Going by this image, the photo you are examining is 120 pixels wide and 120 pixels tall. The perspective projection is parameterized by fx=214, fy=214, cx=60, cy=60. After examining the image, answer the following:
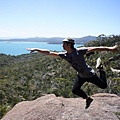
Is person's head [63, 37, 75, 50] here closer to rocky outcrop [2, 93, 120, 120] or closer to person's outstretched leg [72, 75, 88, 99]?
person's outstretched leg [72, 75, 88, 99]

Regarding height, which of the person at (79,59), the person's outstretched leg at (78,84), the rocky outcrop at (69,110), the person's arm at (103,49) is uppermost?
the person's arm at (103,49)

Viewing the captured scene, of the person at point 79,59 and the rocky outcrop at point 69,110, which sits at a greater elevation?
the person at point 79,59

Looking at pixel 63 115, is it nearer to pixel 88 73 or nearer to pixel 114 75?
pixel 88 73

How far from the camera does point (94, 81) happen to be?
13.5 ft

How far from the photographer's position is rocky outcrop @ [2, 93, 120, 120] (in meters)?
4.80

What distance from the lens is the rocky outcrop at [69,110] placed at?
15.7ft

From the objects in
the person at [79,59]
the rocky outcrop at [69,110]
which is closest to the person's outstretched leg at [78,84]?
the person at [79,59]

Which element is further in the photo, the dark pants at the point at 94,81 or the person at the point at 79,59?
the dark pants at the point at 94,81

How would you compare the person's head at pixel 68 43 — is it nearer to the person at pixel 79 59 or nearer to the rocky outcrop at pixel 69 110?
the person at pixel 79 59

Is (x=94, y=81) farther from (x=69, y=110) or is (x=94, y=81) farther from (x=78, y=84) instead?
(x=69, y=110)

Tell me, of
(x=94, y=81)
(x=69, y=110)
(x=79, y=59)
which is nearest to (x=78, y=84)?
(x=94, y=81)

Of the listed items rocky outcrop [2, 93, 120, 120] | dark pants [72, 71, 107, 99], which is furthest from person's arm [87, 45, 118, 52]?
rocky outcrop [2, 93, 120, 120]

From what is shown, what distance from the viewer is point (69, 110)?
4.98 meters

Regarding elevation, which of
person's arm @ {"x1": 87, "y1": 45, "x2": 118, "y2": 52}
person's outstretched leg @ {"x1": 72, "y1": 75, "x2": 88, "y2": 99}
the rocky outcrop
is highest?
person's arm @ {"x1": 87, "y1": 45, "x2": 118, "y2": 52}
